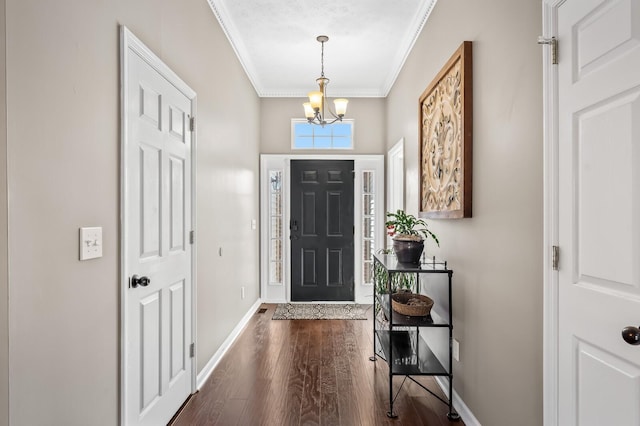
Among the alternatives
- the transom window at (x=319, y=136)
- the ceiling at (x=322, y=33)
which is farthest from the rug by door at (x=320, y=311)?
the ceiling at (x=322, y=33)

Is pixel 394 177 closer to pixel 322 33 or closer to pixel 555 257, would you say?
pixel 322 33

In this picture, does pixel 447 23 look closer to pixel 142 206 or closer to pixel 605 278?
pixel 605 278

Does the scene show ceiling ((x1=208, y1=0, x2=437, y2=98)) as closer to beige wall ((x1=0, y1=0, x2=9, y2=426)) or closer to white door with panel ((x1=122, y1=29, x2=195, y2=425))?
white door with panel ((x1=122, y1=29, x2=195, y2=425))

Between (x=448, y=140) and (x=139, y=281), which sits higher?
(x=448, y=140)

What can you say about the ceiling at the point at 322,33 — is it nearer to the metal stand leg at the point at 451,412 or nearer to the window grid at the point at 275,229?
the window grid at the point at 275,229

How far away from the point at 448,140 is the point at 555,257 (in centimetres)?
126

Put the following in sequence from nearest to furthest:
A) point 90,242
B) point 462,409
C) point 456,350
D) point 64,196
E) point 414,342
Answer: point 64,196
point 90,242
point 462,409
point 456,350
point 414,342

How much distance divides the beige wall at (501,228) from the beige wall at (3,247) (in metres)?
1.79

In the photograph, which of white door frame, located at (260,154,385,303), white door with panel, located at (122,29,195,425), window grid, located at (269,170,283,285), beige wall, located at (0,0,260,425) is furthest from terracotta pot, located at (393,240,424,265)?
window grid, located at (269,170,283,285)

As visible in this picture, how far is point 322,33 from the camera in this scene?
143 inches

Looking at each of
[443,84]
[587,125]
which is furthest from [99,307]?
[443,84]

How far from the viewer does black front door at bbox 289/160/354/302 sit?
5.18m

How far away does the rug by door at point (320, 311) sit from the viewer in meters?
4.53

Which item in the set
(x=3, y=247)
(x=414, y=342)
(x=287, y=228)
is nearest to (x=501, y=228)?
(x=414, y=342)
